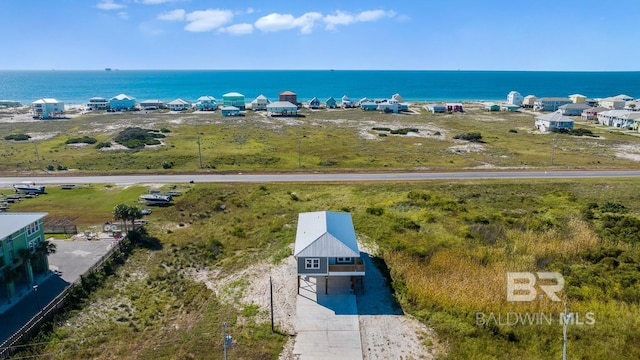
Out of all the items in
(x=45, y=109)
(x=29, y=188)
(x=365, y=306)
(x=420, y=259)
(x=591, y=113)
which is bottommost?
(x=365, y=306)

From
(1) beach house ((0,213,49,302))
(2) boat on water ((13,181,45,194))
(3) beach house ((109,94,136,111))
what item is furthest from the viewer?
(3) beach house ((109,94,136,111))

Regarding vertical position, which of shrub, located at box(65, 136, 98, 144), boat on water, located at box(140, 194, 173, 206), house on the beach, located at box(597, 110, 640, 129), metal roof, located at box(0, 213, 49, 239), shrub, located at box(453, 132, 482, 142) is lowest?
boat on water, located at box(140, 194, 173, 206)

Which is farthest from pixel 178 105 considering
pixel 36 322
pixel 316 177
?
pixel 36 322

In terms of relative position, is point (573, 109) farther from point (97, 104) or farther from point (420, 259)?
point (97, 104)

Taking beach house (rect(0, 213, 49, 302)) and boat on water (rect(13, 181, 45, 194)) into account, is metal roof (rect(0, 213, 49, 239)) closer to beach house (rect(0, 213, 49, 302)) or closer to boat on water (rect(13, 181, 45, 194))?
beach house (rect(0, 213, 49, 302))

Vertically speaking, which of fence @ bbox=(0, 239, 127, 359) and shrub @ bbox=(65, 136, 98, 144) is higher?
shrub @ bbox=(65, 136, 98, 144)

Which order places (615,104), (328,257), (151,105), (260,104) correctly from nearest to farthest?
(328,257) → (615,104) → (260,104) → (151,105)

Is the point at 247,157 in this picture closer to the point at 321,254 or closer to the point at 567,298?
the point at 321,254

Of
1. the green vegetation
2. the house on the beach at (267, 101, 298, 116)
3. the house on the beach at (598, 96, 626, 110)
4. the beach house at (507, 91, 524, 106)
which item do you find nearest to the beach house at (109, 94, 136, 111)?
the house on the beach at (267, 101, 298, 116)
